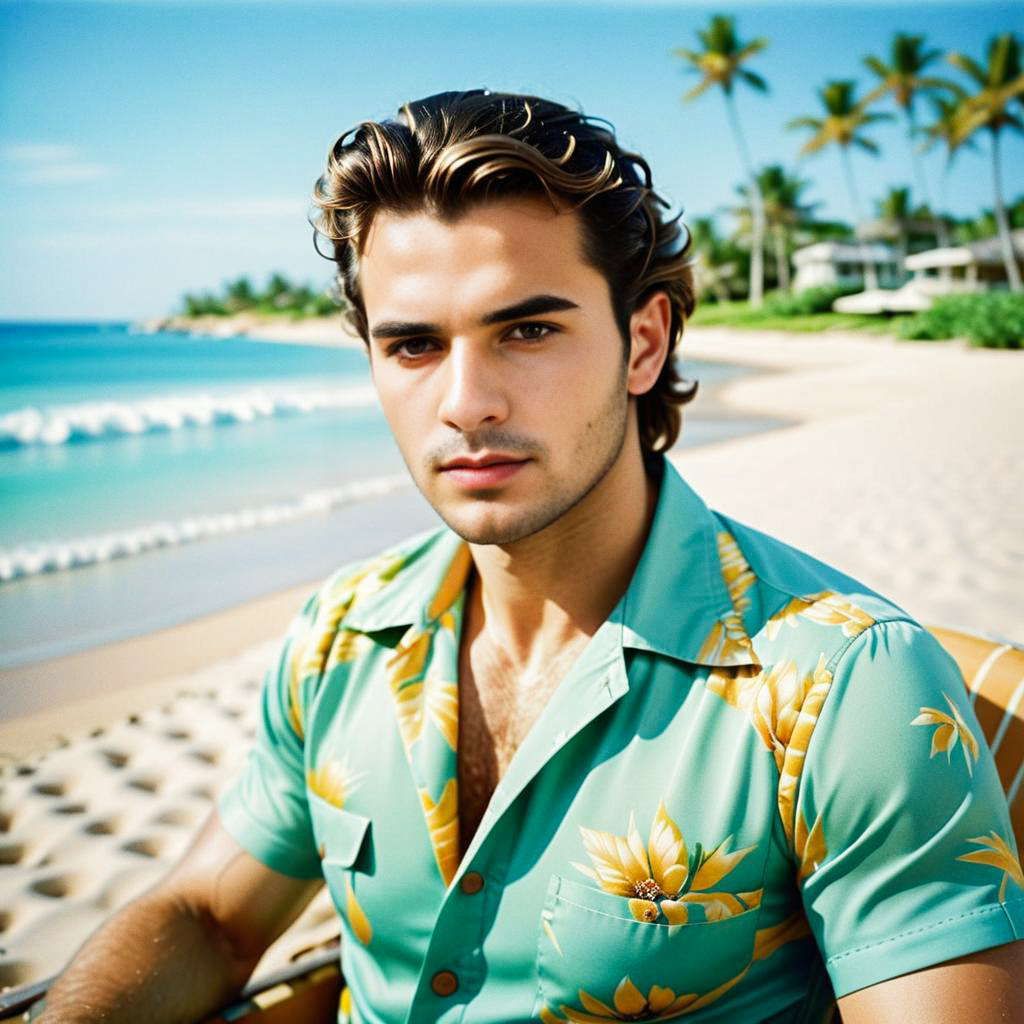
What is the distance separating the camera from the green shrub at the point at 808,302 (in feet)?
150

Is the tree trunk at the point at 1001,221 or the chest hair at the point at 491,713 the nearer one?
the chest hair at the point at 491,713

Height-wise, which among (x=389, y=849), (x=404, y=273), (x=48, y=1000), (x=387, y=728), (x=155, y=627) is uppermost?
(x=404, y=273)

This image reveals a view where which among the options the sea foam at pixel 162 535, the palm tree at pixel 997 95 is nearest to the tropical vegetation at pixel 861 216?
the palm tree at pixel 997 95

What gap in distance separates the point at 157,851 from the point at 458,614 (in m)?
2.46

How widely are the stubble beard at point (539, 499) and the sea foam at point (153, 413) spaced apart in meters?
18.9

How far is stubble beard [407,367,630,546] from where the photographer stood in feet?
5.28

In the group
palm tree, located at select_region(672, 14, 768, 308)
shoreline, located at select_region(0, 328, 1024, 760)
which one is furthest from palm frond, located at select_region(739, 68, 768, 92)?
shoreline, located at select_region(0, 328, 1024, 760)

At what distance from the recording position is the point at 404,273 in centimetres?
166

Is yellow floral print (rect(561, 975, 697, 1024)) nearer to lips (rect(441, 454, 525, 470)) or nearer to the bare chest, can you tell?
the bare chest

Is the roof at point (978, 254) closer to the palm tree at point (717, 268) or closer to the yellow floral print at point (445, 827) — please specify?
the palm tree at point (717, 268)

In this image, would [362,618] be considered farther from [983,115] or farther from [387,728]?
[983,115]

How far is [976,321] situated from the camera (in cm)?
3091

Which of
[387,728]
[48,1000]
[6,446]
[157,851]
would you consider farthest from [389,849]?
[6,446]

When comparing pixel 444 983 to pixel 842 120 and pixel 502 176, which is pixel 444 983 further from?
pixel 842 120
